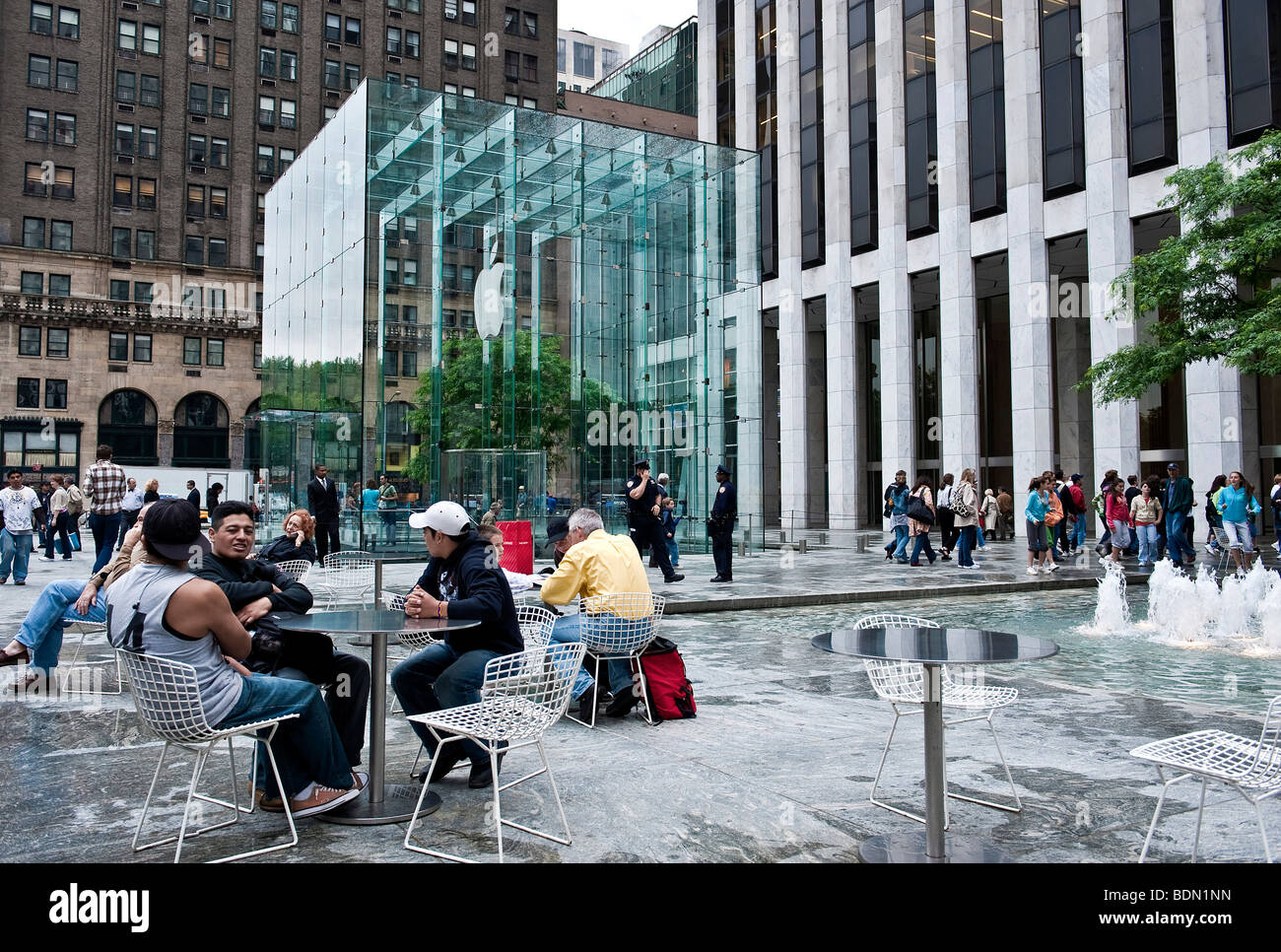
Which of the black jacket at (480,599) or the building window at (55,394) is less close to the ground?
the building window at (55,394)

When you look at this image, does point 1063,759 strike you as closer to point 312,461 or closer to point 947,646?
point 947,646

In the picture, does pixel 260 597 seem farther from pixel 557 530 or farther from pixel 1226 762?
pixel 1226 762

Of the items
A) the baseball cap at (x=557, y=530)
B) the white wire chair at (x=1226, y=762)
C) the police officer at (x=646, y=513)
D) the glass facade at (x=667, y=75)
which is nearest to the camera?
the white wire chair at (x=1226, y=762)

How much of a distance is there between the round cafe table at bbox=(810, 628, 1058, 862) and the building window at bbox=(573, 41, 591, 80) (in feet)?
473

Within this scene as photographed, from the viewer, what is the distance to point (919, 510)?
20906mm

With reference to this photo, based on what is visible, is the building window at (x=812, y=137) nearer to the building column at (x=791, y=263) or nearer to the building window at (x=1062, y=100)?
the building column at (x=791, y=263)

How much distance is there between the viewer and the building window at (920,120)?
33875mm

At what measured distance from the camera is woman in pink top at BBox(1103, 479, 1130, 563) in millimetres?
20812

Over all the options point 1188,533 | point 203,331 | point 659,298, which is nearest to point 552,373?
point 659,298

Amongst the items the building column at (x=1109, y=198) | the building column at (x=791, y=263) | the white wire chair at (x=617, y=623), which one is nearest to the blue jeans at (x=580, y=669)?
the white wire chair at (x=617, y=623)

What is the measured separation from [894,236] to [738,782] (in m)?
32.1

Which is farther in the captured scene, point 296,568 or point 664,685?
point 296,568

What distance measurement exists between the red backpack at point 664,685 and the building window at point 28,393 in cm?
5651

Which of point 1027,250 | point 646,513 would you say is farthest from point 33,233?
point 646,513
